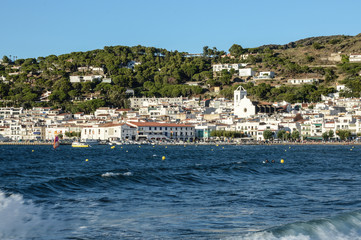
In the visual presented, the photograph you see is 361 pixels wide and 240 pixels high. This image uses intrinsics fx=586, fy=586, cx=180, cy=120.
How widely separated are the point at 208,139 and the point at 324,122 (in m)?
19.1

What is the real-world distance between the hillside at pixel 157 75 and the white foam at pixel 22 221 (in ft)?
369

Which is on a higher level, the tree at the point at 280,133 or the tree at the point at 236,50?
the tree at the point at 236,50

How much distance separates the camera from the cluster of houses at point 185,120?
95.8 m

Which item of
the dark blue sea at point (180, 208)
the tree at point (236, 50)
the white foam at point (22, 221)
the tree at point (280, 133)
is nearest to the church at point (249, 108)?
the tree at point (280, 133)

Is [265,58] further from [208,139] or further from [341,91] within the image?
[208,139]

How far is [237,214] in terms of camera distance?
1631 centimetres

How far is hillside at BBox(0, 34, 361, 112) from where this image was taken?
138m

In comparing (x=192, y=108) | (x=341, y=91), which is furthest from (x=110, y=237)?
(x=341, y=91)

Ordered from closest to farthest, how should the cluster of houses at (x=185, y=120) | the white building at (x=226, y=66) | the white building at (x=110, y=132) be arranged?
the white building at (x=110, y=132), the cluster of houses at (x=185, y=120), the white building at (x=226, y=66)

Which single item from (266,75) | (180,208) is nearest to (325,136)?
(266,75)

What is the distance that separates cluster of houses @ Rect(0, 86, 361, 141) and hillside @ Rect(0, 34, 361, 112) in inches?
310

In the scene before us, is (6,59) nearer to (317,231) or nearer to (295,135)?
(295,135)

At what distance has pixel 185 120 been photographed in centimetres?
11169

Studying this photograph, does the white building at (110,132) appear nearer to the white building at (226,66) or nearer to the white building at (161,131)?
the white building at (161,131)
